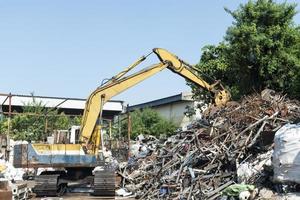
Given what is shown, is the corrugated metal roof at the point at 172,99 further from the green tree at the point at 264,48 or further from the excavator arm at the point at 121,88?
the excavator arm at the point at 121,88

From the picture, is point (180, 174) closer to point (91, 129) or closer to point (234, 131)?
point (234, 131)

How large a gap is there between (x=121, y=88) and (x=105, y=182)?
3.32 meters

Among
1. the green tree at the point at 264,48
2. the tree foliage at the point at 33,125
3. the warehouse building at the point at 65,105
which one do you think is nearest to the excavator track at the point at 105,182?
the green tree at the point at 264,48

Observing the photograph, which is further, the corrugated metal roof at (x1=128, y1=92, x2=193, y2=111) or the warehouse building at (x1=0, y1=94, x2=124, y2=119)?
Answer: the corrugated metal roof at (x1=128, y1=92, x2=193, y2=111)

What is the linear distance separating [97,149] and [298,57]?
11166 millimetres

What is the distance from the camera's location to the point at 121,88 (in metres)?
17.2

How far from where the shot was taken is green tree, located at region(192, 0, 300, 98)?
2239 centimetres

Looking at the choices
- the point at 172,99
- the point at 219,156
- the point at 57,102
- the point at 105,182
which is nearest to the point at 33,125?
the point at 105,182

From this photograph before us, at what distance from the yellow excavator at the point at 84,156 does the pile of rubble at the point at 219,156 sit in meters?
1.09

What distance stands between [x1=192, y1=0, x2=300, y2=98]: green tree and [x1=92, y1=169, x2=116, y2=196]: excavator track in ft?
31.2

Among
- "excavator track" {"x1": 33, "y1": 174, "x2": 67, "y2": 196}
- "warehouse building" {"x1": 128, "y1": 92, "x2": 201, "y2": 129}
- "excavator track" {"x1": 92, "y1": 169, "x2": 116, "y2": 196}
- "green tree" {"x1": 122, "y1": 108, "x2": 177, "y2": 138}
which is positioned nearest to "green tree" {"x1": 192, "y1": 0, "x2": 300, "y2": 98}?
"excavator track" {"x1": 92, "y1": 169, "x2": 116, "y2": 196}

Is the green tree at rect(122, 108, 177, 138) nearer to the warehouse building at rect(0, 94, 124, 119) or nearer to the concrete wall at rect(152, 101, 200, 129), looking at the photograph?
the concrete wall at rect(152, 101, 200, 129)

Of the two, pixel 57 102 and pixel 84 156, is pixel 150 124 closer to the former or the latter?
pixel 57 102

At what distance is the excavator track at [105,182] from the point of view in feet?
50.7
